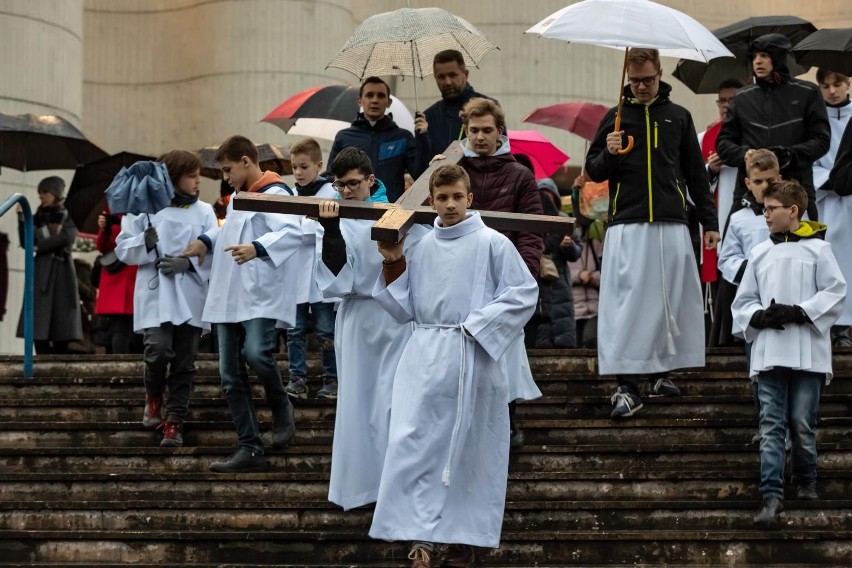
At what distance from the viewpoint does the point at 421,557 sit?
8.52 metres

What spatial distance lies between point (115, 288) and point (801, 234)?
549 centimetres

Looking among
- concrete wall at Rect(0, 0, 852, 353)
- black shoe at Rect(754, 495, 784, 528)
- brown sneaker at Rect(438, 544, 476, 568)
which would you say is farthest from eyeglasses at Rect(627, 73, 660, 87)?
concrete wall at Rect(0, 0, 852, 353)

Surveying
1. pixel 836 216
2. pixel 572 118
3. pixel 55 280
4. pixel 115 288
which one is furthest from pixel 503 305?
pixel 572 118

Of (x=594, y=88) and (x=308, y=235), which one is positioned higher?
(x=594, y=88)

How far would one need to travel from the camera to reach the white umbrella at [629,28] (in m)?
11.0

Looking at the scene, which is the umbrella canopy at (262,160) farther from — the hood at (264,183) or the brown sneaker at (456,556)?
the brown sneaker at (456,556)

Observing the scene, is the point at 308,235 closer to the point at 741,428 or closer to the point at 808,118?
the point at 741,428

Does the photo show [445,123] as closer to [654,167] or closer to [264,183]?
[654,167]

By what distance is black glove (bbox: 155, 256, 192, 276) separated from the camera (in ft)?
37.0

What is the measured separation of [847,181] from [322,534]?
4559 millimetres

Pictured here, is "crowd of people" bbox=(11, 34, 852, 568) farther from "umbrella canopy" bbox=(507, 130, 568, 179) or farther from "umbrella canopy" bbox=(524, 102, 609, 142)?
"umbrella canopy" bbox=(524, 102, 609, 142)

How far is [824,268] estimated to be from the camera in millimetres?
10031

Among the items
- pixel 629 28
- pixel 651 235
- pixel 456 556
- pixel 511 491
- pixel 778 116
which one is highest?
pixel 629 28

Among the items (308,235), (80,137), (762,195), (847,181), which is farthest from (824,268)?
(80,137)
